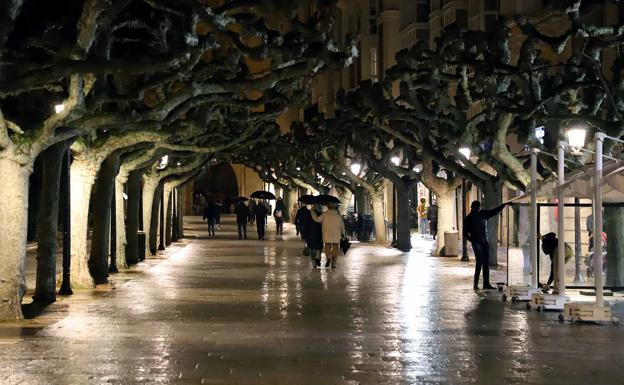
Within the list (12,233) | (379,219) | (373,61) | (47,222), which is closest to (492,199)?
(47,222)

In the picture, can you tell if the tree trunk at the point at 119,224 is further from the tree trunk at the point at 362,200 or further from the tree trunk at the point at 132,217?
the tree trunk at the point at 362,200

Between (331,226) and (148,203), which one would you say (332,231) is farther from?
(148,203)

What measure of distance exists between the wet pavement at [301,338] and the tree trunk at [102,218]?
3.16 ft

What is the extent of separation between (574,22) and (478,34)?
408 cm

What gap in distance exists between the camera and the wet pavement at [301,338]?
34.6 feet

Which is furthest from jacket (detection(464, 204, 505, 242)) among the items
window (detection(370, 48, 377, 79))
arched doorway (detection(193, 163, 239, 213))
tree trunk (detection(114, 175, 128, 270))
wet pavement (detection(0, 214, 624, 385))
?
arched doorway (detection(193, 163, 239, 213))

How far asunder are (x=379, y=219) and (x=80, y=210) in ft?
74.8

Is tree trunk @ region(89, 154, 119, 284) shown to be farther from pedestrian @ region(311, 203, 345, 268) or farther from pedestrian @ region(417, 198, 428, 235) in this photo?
pedestrian @ region(417, 198, 428, 235)

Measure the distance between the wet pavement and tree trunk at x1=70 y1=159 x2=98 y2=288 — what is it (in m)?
0.69

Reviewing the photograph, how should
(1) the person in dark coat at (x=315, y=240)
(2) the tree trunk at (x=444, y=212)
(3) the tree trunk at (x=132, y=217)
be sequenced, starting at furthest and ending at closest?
(2) the tree trunk at (x=444, y=212) < (3) the tree trunk at (x=132, y=217) < (1) the person in dark coat at (x=315, y=240)

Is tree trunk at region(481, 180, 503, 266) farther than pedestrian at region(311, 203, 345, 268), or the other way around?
tree trunk at region(481, 180, 503, 266)

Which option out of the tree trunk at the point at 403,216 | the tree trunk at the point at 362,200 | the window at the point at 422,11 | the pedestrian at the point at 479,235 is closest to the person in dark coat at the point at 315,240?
the pedestrian at the point at 479,235

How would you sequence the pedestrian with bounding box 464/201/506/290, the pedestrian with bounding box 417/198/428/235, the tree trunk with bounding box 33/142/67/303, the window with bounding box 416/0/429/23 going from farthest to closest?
1. the window with bounding box 416/0/429/23
2. the pedestrian with bounding box 417/198/428/235
3. the pedestrian with bounding box 464/201/506/290
4. the tree trunk with bounding box 33/142/67/303

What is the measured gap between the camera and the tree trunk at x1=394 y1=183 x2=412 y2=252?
3622 cm
